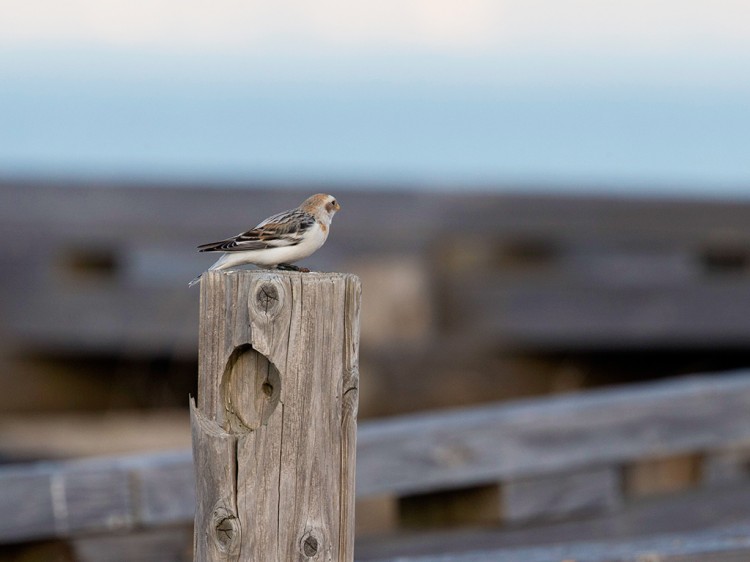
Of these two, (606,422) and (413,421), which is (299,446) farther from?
(606,422)

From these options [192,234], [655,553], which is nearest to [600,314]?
[192,234]

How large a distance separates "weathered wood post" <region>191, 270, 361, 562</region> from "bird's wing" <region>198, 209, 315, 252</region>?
0.67m

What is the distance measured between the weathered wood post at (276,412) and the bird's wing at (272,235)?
670 mm

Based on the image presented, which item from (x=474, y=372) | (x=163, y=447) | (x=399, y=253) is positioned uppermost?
(x=399, y=253)

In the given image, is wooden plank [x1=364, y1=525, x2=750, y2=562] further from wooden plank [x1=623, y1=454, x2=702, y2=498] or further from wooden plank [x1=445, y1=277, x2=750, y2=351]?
wooden plank [x1=445, y1=277, x2=750, y2=351]

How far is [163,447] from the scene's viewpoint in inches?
287

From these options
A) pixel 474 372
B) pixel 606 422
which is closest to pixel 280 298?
pixel 606 422

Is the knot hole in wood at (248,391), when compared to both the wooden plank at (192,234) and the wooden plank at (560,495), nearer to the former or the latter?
the wooden plank at (560,495)

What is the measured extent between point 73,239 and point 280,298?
5.34 meters

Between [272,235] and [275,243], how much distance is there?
0.11 feet

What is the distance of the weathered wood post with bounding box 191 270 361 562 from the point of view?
2754 mm

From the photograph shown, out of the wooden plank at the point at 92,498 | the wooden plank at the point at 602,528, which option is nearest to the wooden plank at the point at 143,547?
the wooden plank at the point at 92,498

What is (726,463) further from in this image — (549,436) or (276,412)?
(276,412)

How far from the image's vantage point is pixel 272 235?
3600 mm
